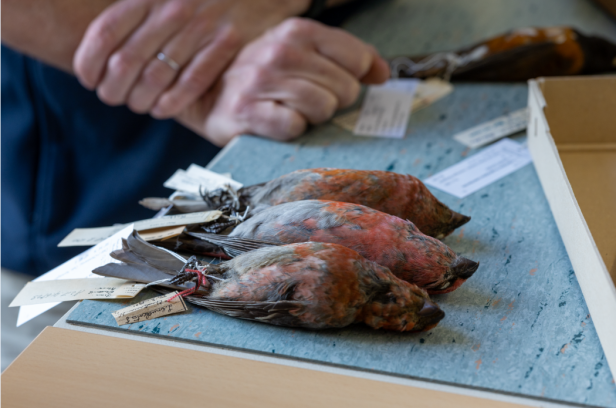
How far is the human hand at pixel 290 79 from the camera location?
1133 mm

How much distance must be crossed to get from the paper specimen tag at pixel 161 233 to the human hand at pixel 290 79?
1.49 feet

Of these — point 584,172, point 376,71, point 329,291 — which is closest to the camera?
point 329,291

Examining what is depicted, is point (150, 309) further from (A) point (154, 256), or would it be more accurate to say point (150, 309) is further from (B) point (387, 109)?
(B) point (387, 109)

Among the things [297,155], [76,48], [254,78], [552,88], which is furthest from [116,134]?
[552,88]

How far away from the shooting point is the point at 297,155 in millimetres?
1106

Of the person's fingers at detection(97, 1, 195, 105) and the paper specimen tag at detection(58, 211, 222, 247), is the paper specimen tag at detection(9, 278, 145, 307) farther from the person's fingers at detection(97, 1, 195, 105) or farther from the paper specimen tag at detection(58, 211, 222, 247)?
the person's fingers at detection(97, 1, 195, 105)

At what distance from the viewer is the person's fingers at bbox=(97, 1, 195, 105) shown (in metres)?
1.16

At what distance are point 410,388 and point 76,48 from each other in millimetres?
1170

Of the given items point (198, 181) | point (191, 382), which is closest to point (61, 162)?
point (198, 181)

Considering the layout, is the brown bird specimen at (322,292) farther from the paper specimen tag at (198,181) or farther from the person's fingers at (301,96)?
the person's fingers at (301,96)

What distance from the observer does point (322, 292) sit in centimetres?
56

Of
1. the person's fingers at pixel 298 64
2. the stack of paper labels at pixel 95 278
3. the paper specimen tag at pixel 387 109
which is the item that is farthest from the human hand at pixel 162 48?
the stack of paper labels at pixel 95 278

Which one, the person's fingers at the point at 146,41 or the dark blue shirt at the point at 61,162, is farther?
the dark blue shirt at the point at 61,162

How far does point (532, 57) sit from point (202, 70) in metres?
0.87
